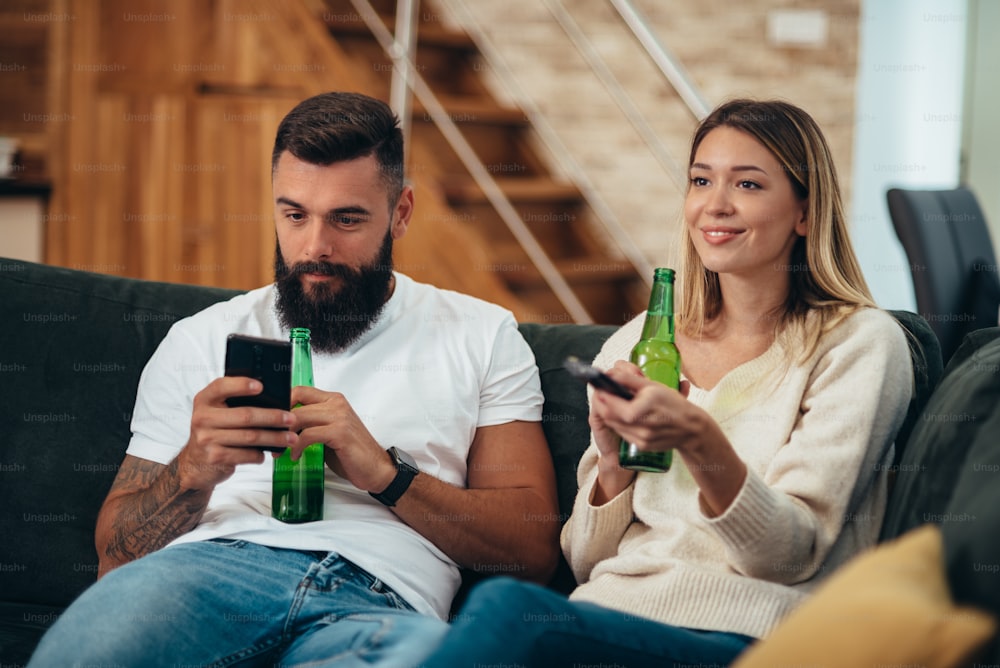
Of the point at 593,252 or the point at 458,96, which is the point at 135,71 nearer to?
the point at 458,96

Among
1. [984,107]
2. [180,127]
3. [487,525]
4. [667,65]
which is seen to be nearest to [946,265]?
[667,65]

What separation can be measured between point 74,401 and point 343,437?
2.22 feet

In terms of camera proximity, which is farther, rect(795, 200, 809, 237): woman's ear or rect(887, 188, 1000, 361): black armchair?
rect(887, 188, 1000, 361): black armchair

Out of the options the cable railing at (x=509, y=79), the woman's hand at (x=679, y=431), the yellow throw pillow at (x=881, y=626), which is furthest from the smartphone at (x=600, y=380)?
the cable railing at (x=509, y=79)

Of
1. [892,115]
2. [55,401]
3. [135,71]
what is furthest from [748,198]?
[892,115]

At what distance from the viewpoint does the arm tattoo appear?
1788mm

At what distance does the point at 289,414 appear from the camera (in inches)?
65.0

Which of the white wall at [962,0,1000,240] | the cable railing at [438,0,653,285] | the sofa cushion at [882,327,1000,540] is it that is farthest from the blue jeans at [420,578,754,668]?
the white wall at [962,0,1000,240]

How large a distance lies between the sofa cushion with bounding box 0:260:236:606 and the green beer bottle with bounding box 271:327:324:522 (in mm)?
449

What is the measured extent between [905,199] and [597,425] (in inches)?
70.1

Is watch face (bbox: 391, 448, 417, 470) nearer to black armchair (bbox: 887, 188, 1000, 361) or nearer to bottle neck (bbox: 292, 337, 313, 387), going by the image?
bottle neck (bbox: 292, 337, 313, 387)

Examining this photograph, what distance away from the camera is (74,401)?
2.10 metres

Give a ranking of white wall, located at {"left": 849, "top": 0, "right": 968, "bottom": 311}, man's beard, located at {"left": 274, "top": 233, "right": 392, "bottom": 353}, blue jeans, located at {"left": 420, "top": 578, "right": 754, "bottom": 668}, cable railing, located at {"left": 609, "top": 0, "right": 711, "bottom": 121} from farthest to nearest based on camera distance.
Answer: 1. white wall, located at {"left": 849, "top": 0, "right": 968, "bottom": 311}
2. cable railing, located at {"left": 609, "top": 0, "right": 711, "bottom": 121}
3. man's beard, located at {"left": 274, "top": 233, "right": 392, "bottom": 353}
4. blue jeans, located at {"left": 420, "top": 578, "right": 754, "bottom": 668}

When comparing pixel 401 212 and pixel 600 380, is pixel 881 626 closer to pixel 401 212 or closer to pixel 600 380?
pixel 600 380
